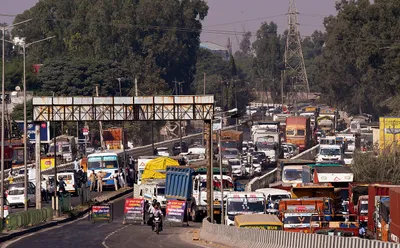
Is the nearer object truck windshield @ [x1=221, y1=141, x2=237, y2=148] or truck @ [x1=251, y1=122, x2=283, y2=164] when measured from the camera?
truck @ [x1=251, y1=122, x2=283, y2=164]

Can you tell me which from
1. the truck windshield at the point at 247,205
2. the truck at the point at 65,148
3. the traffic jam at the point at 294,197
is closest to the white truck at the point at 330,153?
the traffic jam at the point at 294,197

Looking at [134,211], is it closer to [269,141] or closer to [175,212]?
[175,212]

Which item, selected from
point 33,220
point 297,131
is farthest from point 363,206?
point 297,131

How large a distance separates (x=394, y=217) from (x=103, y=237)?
13.9 metres

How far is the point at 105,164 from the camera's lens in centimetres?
6462

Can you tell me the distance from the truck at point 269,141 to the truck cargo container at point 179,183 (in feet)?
122

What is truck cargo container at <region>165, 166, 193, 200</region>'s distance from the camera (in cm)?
4619

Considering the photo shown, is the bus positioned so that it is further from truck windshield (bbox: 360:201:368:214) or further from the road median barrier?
truck windshield (bbox: 360:201:368:214)

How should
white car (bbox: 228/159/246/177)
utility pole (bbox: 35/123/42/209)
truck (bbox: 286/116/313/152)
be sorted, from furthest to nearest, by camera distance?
truck (bbox: 286/116/313/152) → white car (bbox: 228/159/246/177) → utility pole (bbox: 35/123/42/209)

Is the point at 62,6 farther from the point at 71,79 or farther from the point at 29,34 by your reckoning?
the point at 71,79

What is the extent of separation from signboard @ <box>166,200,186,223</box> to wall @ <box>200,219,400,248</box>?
542 cm

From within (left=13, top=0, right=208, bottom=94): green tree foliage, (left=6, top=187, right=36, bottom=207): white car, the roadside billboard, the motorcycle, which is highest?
(left=13, top=0, right=208, bottom=94): green tree foliage

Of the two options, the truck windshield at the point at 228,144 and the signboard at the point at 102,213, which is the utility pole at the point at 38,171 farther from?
the truck windshield at the point at 228,144

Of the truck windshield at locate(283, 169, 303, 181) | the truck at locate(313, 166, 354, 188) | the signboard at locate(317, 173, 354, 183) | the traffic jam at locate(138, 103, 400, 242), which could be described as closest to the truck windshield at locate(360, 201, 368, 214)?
the traffic jam at locate(138, 103, 400, 242)
